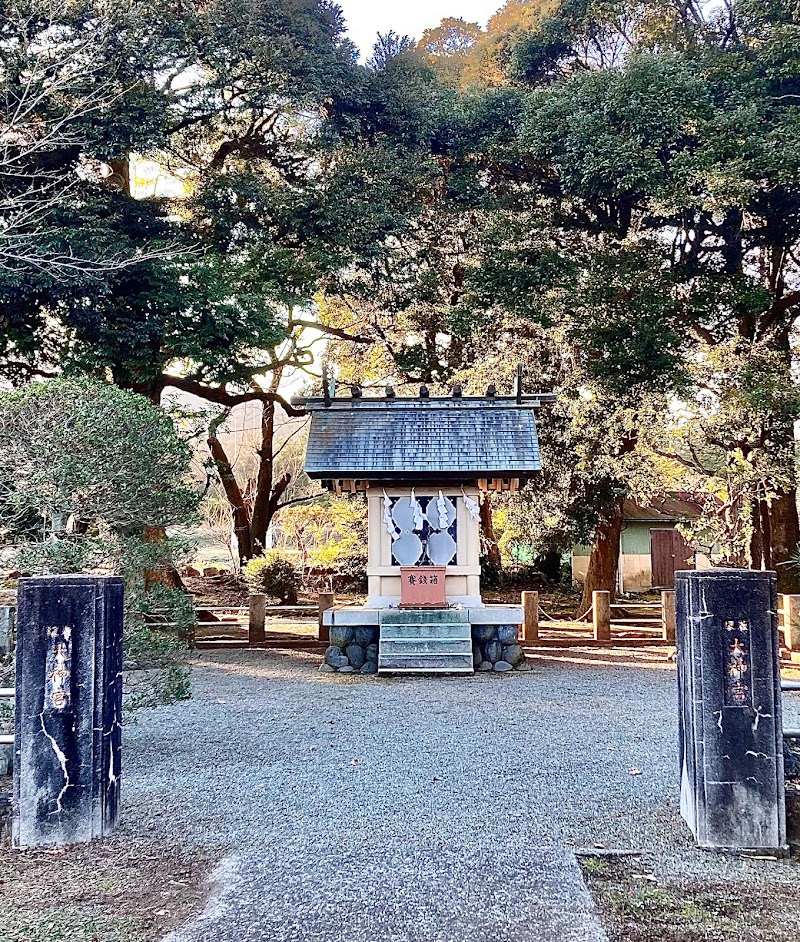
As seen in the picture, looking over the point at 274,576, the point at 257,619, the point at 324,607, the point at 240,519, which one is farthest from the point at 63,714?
the point at 240,519

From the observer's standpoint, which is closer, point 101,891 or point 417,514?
point 101,891

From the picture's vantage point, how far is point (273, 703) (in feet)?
29.0

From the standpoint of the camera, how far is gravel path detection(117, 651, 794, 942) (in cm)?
350

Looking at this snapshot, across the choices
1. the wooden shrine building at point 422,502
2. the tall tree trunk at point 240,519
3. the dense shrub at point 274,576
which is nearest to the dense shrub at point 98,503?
the wooden shrine building at point 422,502

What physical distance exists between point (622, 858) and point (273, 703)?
5524 millimetres

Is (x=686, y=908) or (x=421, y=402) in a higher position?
(x=421, y=402)

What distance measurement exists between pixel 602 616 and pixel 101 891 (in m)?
10.8

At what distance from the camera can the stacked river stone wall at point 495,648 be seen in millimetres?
11195

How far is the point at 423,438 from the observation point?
1188cm

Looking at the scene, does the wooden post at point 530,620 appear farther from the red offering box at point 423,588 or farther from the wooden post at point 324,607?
the wooden post at point 324,607

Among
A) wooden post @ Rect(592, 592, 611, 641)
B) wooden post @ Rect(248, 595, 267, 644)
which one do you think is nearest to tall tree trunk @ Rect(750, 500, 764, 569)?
wooden post @ Rect(592, 592, 611, 641)

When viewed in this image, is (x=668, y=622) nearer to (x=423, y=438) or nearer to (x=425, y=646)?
(x=425, y=646)

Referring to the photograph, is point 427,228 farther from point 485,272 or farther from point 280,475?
Answer: point 280,475

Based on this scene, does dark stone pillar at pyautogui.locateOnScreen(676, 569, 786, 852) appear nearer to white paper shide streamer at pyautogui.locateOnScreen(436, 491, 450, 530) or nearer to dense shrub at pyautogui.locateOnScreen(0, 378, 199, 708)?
dense shrub at pyautogui.locateOnScreen(0, 378, 199, 708)
